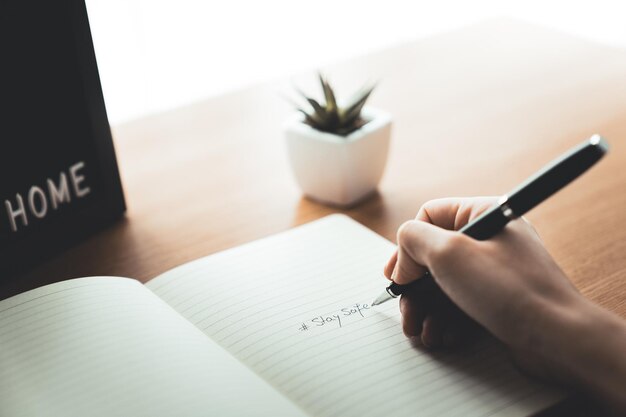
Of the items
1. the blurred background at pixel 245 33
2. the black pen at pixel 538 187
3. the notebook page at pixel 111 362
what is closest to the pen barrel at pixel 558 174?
the black pen at pixel 538 187

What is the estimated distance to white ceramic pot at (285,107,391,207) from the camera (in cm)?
95

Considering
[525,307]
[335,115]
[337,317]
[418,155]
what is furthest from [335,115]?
[525,307]

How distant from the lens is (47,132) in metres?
0.87

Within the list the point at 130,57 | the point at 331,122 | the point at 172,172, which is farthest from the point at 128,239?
the point at 130,57

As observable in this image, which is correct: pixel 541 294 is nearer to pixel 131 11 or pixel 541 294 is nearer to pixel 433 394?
pixel 433 394

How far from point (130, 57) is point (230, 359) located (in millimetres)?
1681

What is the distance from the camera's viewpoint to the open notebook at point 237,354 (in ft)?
2.02

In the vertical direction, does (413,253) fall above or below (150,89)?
above

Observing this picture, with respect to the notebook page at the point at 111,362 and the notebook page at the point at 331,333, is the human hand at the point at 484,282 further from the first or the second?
the notebook page at the point at 111,362

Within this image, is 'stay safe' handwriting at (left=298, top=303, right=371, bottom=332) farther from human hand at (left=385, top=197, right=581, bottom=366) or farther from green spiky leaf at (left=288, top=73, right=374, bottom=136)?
green spiky leaf at (left=288, top=73, right=374, bottom=136)

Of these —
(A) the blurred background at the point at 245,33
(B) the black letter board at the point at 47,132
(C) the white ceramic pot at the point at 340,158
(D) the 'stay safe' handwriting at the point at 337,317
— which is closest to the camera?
(D) the 'stay safe' handwriting at the point at 337,317

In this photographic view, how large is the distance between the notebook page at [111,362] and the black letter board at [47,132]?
162 mm

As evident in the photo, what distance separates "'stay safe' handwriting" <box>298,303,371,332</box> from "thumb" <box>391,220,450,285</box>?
5cm

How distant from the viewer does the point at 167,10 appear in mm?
2219
